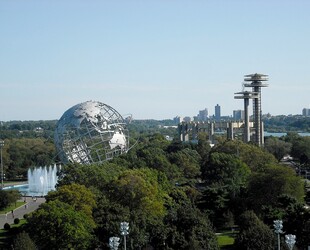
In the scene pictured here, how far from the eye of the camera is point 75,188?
38812mm

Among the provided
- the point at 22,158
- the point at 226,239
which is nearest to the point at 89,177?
the point at 226,239

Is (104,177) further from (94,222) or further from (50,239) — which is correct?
(50,239)

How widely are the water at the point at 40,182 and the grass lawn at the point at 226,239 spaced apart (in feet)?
105

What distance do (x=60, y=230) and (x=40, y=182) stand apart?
43.8 meters

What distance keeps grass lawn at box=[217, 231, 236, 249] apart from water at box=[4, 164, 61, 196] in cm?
3192

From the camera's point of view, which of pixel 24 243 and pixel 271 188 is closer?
pixel 24 243

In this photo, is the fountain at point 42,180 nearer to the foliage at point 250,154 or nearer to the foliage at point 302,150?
the foliage at point 250,154

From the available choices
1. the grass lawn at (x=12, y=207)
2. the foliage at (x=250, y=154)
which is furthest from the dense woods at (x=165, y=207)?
the grass lawn at (x=12, y=207)

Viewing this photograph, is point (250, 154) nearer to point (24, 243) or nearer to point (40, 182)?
point (40, 182)

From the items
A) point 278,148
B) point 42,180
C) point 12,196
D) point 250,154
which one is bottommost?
point 42,180

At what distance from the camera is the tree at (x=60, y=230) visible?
31.7 m

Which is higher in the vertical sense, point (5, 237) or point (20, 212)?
point (5, 237)

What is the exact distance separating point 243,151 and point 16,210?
92.2ft

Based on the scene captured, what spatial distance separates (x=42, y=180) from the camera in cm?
7475
